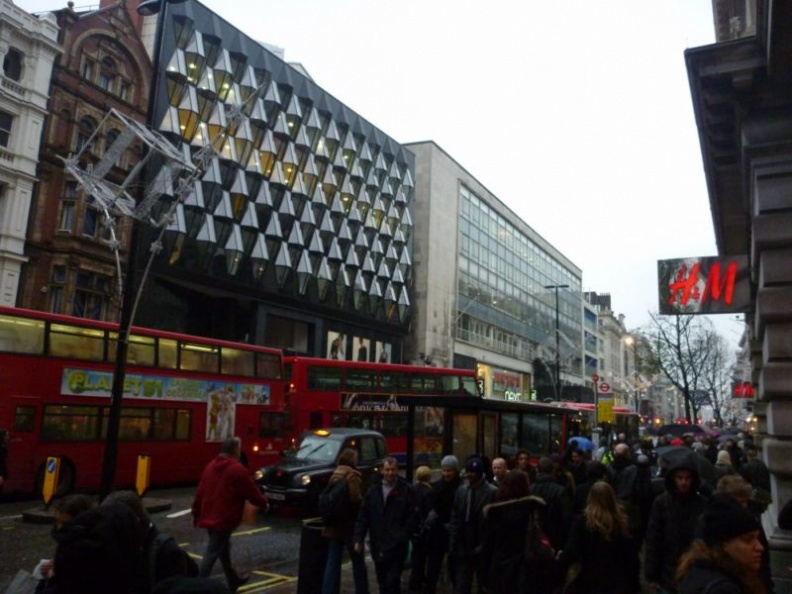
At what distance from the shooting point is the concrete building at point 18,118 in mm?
26219

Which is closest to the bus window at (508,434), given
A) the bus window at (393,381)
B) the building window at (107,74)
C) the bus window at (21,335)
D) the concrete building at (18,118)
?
the bus window at (393,381)

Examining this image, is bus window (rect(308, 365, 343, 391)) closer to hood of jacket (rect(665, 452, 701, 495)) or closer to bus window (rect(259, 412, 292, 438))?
bus window (rect(259, 412, 292, 438))

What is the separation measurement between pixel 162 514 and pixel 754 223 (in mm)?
12435

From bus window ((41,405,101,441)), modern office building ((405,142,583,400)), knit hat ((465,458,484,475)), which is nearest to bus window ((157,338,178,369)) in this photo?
bus window ((41,405,101,441))

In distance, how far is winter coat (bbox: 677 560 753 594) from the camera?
9.05 ft

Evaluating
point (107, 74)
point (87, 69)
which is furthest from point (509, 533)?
point (107, 74)

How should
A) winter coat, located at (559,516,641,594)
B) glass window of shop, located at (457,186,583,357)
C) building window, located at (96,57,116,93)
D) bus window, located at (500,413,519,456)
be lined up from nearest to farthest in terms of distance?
winter coat, located at (559,516,641,594), bus window, located at (500,413,519,456), building window, located at (96,57,116,93), glass window of shop, located at (457,186,583,357)

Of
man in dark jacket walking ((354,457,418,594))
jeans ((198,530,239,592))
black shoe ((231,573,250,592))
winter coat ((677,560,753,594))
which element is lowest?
black shoe ((231,573,250,592))

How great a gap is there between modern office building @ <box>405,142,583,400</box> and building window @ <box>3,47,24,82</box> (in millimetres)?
32442

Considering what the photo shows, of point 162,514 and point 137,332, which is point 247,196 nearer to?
point 137,332

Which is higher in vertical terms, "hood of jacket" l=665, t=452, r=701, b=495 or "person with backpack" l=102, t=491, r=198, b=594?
"hood of jacket" l=665, t=452, r=701, b=495

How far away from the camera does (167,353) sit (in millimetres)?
18047

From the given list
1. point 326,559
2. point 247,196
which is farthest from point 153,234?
point 326,559

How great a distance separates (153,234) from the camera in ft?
104
